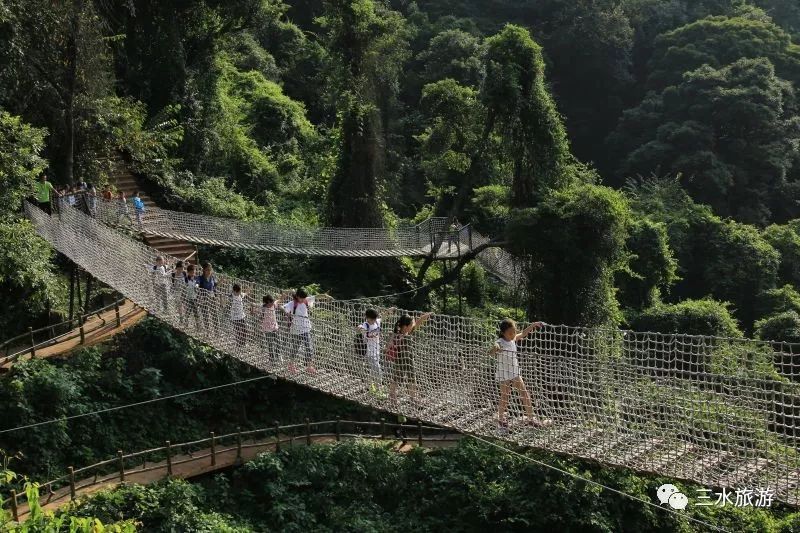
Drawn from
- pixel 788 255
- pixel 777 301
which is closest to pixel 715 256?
pixel 788 255

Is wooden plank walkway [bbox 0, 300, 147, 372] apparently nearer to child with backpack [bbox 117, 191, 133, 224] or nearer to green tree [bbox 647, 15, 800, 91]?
child with backpack [bbox 117, 191, 133, 224]

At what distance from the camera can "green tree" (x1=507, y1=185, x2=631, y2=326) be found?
37.9ft

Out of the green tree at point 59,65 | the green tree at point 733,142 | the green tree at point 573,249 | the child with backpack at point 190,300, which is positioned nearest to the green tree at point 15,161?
the green tree at point 59,65

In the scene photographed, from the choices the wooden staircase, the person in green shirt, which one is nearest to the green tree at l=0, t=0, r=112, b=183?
the person in green shirt

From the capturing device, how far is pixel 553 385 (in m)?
5.52

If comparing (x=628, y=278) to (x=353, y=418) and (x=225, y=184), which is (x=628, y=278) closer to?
(x=353, y=418)

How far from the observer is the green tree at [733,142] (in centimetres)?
2078

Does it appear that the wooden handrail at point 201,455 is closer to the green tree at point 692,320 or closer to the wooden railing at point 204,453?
the wooden railing at point 204,453

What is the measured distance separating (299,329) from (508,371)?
1.94 m

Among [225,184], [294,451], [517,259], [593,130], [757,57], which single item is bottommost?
[294,451]

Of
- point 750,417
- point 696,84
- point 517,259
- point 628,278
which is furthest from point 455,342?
point 696,84

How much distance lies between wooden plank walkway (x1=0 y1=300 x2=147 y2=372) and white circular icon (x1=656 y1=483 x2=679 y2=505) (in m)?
6.10

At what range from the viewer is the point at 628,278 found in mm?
14844

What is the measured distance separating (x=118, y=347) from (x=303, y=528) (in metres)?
3.28
